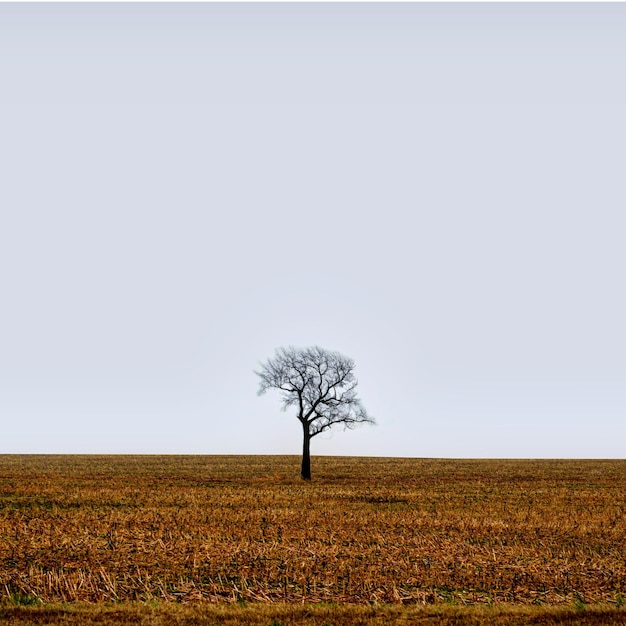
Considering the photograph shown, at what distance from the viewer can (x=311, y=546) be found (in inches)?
925

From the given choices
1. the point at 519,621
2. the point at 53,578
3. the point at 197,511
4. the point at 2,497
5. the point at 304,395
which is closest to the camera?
the point at 519,621

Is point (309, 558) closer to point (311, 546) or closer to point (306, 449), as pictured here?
point (311, 546)

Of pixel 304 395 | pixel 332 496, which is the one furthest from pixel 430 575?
pixel 304 395

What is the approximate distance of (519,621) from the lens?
1531 centimetres

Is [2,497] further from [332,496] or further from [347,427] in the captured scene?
[347,427]

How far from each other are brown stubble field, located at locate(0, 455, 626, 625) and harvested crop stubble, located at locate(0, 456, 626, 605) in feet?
0.24

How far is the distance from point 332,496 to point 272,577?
78.2 ft

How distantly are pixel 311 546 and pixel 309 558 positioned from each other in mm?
2151

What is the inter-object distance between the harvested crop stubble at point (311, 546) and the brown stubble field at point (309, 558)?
0.07 m

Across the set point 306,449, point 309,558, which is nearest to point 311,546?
point 309,558

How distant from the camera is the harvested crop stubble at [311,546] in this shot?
59.0 feet

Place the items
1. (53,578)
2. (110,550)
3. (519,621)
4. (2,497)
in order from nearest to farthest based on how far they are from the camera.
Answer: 1. (519,621)
2. (53,578)
3. (110,550)
4. (2,497)

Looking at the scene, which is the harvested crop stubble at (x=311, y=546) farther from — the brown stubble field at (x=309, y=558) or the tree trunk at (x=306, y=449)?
the tree trunk at (x=306, y=449)

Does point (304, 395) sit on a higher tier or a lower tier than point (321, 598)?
higher
